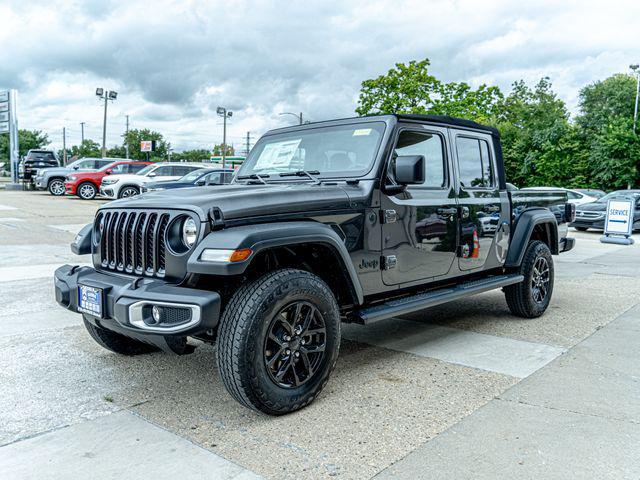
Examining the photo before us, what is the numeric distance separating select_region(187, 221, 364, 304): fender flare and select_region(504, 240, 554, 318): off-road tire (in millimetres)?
2759

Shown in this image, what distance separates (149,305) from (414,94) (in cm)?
3275

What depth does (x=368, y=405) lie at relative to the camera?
350 centimetres

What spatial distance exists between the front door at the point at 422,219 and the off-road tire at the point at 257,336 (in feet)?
3.09

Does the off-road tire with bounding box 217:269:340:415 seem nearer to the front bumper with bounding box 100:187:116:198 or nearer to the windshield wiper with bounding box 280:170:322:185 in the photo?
the windshield wiper with bounding box 280:170:322:185

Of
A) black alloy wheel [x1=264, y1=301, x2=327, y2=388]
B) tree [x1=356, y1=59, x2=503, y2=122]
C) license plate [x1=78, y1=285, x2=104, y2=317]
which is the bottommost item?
black alloy wheel [x1=264, y1=301, x2=327, y2=388]

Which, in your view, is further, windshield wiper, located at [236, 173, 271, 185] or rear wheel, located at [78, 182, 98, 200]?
rear wheel, located at [78, 182, 98, 200]

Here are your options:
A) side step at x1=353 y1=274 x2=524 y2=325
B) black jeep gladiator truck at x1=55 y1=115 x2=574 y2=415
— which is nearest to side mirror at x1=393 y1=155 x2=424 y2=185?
black jeep gladiator truck at x1=55 y1=115 x2=574 y2=415

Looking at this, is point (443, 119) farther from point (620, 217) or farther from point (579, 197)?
point (579, 197)

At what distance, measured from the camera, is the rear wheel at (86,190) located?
70.6ft

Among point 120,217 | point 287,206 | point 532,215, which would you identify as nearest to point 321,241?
point 287,206

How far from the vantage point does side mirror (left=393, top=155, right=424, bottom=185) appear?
3826 millimetres

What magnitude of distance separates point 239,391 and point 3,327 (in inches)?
128

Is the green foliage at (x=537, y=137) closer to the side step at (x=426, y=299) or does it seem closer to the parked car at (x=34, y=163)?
the parked car at (x=34, y=163)

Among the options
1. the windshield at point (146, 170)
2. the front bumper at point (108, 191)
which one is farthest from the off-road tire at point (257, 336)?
the windshield at point (146, 170)
